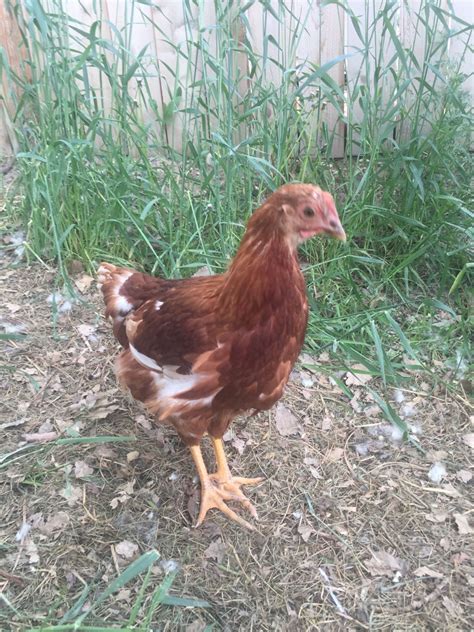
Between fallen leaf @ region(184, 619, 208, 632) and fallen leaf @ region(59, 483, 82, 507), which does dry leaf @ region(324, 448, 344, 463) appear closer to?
fallen leaf @ region(184, 619, 208, 632)

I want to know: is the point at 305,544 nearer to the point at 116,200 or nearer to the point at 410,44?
the point at 116,200

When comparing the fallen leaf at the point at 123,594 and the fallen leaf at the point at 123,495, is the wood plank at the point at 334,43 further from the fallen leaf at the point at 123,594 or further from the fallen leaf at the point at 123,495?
the fallen leaf at the point at 123,594

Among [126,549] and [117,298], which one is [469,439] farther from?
[117,298]

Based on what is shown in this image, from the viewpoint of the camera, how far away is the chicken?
1.46 metres

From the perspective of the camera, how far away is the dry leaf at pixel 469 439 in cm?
217

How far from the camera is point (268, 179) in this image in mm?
2303

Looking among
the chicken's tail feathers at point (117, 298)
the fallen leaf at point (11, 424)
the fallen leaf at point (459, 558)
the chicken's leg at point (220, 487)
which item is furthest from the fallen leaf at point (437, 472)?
the fallen leaf at point (11, 424)

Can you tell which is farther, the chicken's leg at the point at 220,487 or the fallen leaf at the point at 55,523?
the chicken's leg at the point at 220,487

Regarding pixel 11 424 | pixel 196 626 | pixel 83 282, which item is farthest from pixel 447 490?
pixel 83 282

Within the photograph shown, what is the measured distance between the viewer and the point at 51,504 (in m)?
1.87

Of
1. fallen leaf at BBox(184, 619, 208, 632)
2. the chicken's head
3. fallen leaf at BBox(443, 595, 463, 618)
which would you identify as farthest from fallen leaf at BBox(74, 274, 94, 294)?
fallen leaf at BBox(443, 595, 463, 618)

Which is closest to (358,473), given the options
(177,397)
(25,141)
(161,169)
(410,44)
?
(177,397)

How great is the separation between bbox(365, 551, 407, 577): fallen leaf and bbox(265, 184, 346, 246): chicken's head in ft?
3.59

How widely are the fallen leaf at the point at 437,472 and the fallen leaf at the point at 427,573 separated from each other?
14.9 inches
